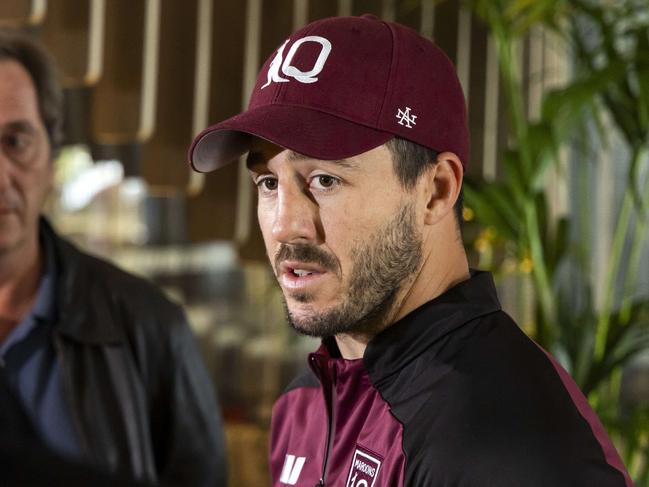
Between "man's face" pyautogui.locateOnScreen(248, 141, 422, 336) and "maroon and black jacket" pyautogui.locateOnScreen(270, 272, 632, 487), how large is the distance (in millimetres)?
43

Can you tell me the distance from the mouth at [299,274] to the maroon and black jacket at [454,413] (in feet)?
0.26

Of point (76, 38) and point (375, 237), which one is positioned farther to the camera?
point (76, 38)

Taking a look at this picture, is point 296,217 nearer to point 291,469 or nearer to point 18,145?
point 291,469

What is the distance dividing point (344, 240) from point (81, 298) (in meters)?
0.89

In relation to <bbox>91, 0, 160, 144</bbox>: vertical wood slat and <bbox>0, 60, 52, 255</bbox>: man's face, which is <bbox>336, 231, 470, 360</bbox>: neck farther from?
<bbox>91, 0, 160, 144</bbox>: vertical wood slat

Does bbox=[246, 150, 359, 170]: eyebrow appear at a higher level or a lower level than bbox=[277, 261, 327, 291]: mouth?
higher

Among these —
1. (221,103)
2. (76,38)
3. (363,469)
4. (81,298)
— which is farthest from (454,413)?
(221,103)

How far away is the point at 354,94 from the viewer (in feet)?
2.73

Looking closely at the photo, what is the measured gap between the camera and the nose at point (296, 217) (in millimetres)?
835

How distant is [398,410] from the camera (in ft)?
2.57

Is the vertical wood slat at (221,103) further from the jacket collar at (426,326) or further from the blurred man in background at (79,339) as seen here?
the jacket collar at (426,326)

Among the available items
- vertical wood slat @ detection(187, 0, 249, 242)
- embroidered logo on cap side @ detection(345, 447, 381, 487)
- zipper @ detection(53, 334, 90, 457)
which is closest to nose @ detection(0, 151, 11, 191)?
zipper @ detection(53, 334, 90, 457)

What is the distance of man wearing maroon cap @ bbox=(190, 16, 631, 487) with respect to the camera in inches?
30.6

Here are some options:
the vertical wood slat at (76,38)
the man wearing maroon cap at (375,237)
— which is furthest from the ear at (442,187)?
the vertical wood slat at (76,38)
